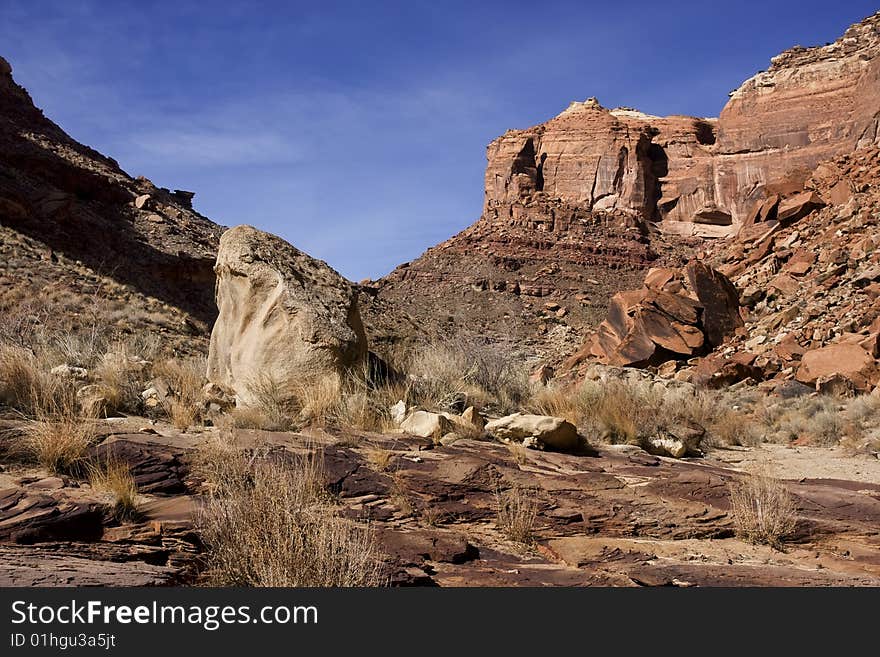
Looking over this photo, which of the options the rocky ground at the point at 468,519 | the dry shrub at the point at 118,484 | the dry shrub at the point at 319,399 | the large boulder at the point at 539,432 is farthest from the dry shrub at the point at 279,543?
the large boulder at the point at 539,432

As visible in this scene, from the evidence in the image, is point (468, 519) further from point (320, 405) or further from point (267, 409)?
point (267, 409)

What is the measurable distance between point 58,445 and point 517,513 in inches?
137

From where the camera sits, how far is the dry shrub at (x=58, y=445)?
5328mm

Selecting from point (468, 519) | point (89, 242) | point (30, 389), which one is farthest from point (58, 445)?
point (89, 242)

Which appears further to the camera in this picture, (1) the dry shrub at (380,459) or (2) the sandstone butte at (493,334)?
(1) the dry shrub at (380,459)

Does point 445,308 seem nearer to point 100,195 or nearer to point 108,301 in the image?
point 100,195

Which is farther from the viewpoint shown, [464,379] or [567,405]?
[464,379]

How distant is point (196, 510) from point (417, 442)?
2609 mm

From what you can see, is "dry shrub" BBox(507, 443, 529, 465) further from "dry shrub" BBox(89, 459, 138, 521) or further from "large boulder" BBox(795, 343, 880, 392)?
"large boulder" BBox(795, 343, 880, 392)

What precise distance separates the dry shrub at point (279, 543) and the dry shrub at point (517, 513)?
3.87 ft

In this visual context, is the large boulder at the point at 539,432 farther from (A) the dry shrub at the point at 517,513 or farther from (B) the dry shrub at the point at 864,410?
(B) the dry shrub at the point at 864,410

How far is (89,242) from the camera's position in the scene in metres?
29.9

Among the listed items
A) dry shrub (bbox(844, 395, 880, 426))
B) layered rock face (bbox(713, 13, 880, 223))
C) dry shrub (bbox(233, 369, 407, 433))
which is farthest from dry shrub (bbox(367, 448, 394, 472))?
layered rock face (bbox(713, 13, 880, 223))

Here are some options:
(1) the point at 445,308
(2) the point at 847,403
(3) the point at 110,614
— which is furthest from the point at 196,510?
(1) the point at 445,308
